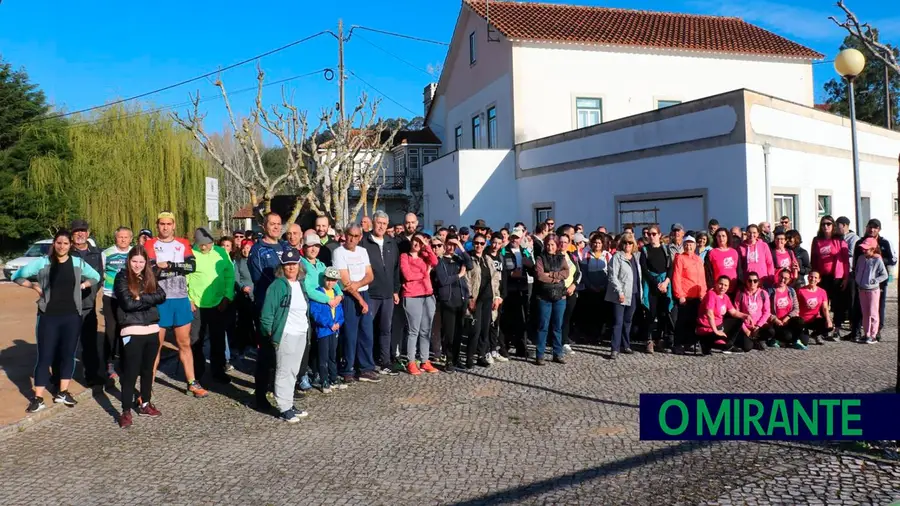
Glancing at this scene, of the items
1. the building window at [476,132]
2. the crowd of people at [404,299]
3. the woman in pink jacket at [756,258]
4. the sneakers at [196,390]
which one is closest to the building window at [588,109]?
the building window at [476,132]

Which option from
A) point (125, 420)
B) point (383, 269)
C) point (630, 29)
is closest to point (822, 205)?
point (630, 29)

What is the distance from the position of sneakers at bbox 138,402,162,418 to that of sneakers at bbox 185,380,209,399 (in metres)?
0.73

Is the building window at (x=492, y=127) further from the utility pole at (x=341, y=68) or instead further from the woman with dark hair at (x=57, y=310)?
the woman with dark hair at (x=57, y=310)

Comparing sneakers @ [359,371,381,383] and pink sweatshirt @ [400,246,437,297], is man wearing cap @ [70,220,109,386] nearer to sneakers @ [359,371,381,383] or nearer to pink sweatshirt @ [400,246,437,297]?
sneakers @ [359,371,381,383]

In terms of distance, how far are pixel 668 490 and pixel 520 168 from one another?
66.7 ft

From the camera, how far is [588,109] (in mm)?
25766

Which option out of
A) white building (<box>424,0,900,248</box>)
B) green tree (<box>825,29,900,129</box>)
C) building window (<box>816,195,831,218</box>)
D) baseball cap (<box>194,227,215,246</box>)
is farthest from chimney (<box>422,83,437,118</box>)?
baseball cap (<box>194,227,215,246</box>)

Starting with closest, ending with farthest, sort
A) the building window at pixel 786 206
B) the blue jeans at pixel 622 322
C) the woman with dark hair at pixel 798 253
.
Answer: the blue jeans at pixel 622 322
the woman with dark hair at pixel 798 253
the building window at pixel 786 206

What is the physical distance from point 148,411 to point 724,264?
7.82 metres

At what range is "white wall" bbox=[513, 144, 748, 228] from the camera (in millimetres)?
16047

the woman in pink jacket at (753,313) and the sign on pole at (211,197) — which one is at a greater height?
the sign on pole at (211,197)

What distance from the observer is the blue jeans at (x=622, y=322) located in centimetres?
979

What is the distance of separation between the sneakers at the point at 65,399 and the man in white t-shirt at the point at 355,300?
289 centimetres

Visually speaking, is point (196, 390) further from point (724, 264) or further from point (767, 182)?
point (767, 182)
